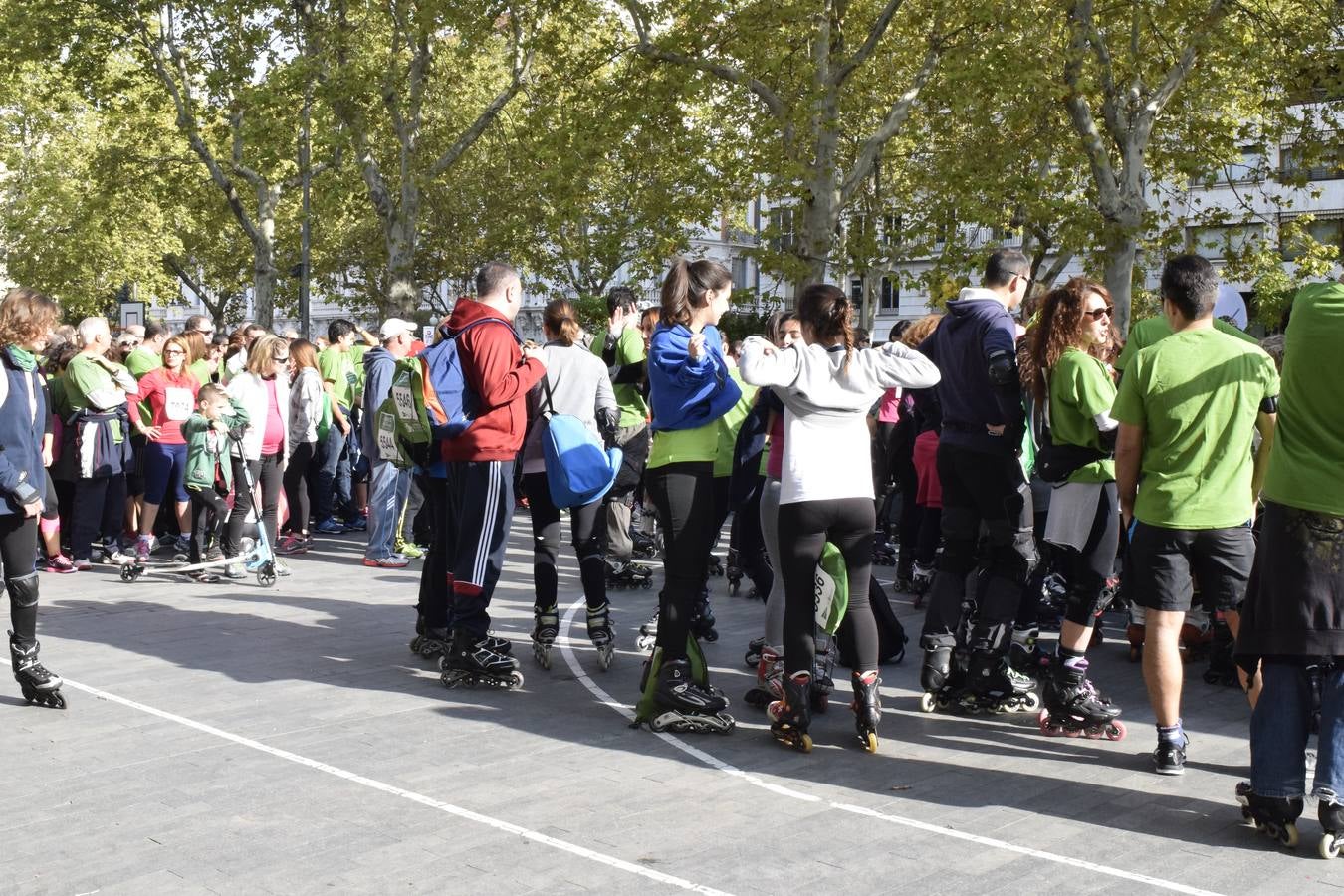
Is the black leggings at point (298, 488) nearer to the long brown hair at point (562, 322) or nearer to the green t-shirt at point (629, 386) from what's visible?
the green t-shirt at point (629, 386)

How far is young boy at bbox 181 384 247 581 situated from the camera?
12.0 meters

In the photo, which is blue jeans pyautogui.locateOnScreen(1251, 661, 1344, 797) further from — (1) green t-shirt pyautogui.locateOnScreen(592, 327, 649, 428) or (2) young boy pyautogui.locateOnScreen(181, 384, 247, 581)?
(2) young boy pyautogui.locateOnScreen(181, 384, 247, 581)

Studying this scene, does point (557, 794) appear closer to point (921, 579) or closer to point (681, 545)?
point (681, 545)

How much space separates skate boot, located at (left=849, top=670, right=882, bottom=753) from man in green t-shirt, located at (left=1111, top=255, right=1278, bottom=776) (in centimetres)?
112

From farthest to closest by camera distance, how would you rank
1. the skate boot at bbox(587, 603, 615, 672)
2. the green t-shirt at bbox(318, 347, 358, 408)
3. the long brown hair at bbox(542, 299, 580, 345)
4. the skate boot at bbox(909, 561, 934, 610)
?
the green t-shirt at bbox(318, 347, 358, 408), the skate boot at bbox(909, 561, 934, 610), the long brown hair at bbox(542, 299, 580, 345), the skate boot at bbox(587, 603, 615, 672)

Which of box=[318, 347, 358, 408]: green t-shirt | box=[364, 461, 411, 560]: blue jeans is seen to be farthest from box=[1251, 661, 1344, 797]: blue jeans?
box=[318, 347, 358, 408]: green t-shirt

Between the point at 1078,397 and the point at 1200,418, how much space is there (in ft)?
2.75

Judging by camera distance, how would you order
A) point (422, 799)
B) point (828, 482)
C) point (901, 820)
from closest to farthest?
point (901, 820)
point (422, 799)
point (828, 482)

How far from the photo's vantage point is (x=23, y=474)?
7.05 meters

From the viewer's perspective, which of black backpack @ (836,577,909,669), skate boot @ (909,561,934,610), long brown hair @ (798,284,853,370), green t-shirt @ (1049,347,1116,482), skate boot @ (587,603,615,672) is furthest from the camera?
skate boot @ (909,561,934,610)

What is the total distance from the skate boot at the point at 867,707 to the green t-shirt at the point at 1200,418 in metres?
1.38

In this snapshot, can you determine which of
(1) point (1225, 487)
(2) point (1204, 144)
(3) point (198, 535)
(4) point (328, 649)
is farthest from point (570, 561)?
(2) point (1204, 144)

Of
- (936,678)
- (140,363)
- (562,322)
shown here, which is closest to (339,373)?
(140,363)

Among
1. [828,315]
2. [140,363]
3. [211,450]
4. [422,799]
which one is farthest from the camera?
[140,363]
